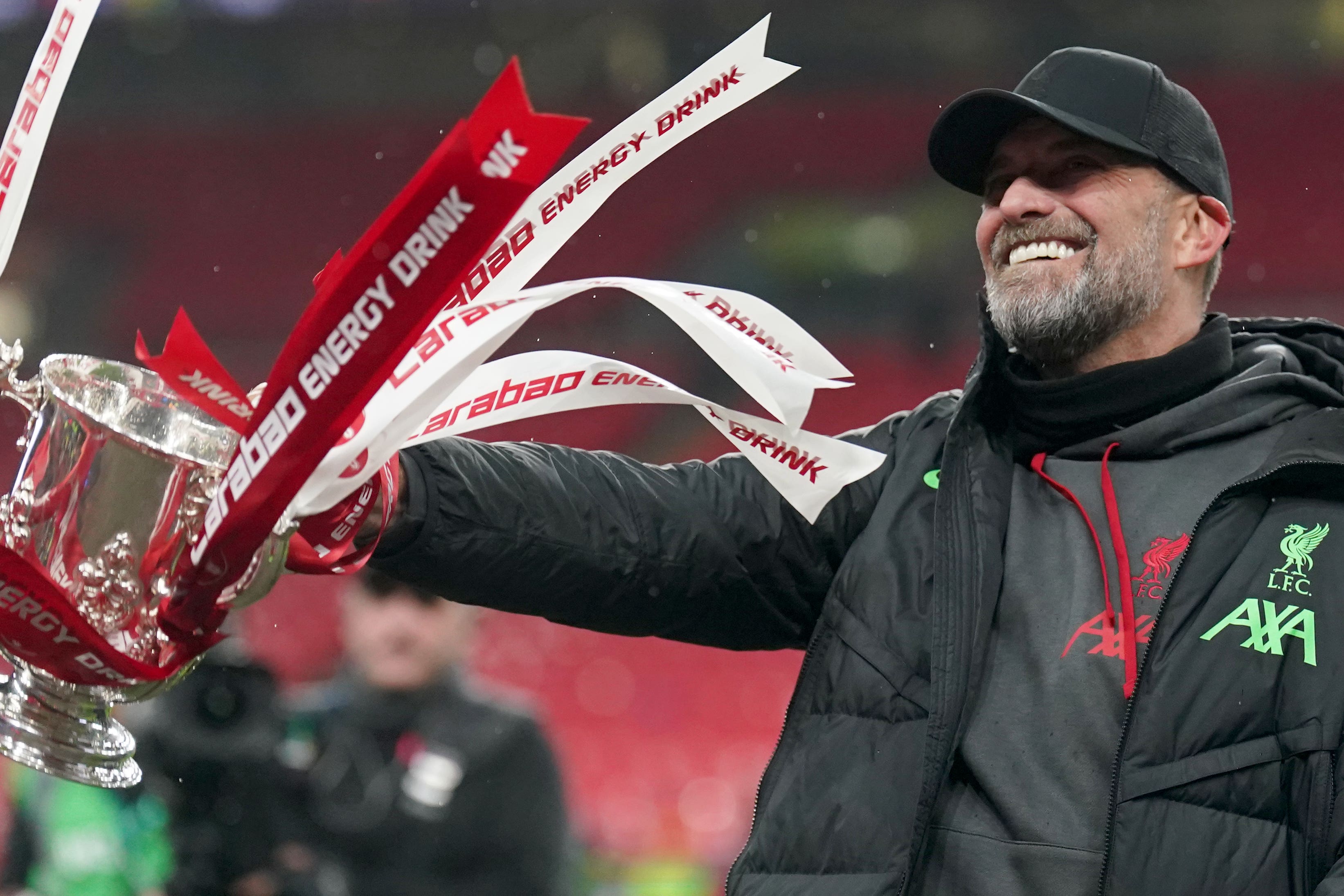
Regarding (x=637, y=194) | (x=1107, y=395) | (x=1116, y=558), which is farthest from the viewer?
(x=637, y=194)

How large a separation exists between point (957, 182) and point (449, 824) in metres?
1.77

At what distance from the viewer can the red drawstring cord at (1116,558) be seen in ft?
4.79

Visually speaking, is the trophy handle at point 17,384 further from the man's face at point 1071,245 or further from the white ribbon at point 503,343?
the man's face at point 1071,245

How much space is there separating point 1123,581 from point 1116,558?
43 millimetres

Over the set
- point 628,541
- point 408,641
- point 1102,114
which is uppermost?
point 1102,114

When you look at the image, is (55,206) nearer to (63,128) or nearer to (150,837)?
(63,128)

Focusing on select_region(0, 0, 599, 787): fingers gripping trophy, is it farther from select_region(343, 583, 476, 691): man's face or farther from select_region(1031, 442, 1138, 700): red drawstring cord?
select_region(343, 583, 476, 691): man's face

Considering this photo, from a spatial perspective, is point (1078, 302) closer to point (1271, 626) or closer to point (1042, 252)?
point (1042, 252)

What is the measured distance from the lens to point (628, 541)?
5.29 feet

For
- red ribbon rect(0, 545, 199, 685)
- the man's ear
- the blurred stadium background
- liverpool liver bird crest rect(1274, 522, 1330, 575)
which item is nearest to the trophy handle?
red ribbon rect(0, 545, 199, 685)

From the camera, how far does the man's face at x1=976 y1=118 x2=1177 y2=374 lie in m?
1.74

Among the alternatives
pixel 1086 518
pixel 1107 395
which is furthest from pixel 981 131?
pixel 1086 518

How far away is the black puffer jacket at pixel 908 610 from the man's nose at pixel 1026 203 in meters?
0.16

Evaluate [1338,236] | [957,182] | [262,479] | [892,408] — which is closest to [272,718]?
[957,182]
